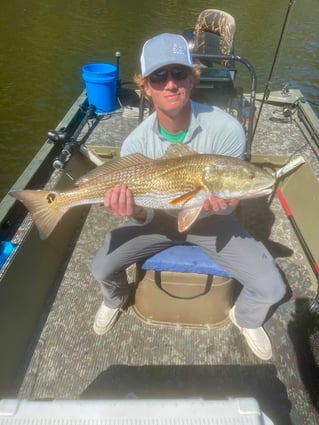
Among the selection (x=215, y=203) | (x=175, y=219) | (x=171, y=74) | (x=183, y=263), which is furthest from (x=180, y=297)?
(x=171, y=74)

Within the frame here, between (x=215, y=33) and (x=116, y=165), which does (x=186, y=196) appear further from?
(x=215, y=33)

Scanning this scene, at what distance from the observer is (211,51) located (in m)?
6.48

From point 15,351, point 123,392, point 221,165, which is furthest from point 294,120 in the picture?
point 15,351

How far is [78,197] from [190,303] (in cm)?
157

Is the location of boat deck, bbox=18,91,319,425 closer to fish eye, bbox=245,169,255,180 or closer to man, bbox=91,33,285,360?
man, bbox=91,33,285,360

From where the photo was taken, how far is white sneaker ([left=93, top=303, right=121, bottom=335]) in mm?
3432

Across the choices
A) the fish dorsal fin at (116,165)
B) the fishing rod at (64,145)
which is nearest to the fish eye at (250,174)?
the fish dorsal fin at (116,165)

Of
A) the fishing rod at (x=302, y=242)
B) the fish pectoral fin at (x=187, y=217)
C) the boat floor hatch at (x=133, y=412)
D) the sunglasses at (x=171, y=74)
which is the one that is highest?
the sunglasses at (x=171, y=74)

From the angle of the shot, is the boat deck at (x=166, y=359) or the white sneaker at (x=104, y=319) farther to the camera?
the white sneaker at (x=104, y=319)

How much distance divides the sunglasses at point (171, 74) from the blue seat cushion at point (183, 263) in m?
1.53

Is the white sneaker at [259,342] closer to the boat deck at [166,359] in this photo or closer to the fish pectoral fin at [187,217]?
the boat deck at [166,359]

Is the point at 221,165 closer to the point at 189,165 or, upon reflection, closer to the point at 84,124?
the point at 189,165

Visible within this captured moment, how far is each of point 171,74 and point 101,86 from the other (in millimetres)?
3455

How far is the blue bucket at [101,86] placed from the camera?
577cm
